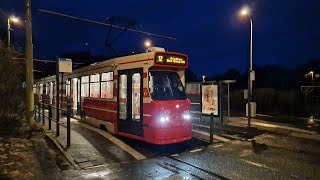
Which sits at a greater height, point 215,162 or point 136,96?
point 136,96

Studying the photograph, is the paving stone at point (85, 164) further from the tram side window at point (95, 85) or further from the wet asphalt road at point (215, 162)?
the tram side window at point (95, 85)

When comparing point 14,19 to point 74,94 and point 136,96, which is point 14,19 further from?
point 136,96

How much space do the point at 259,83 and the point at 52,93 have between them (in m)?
32.9

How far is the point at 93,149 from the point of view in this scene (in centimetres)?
994

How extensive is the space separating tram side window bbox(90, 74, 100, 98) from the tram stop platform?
2154 mm

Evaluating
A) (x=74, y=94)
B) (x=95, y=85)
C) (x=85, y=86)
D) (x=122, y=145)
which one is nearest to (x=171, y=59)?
(x=122, y=145)

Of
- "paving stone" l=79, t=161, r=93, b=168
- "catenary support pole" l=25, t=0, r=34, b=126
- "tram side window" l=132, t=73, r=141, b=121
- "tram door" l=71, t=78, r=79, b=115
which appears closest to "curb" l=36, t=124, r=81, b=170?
"paving stone" l=79, t=161, r=93, b=168

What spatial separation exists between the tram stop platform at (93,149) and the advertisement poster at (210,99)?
6.81 m

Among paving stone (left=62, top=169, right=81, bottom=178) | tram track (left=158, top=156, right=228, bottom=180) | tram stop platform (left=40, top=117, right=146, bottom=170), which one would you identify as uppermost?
tram stop platform (left=40, top=117, right=146, bottom=170)

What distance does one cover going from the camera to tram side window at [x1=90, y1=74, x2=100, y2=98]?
1419cm

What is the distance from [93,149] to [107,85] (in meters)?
3.75

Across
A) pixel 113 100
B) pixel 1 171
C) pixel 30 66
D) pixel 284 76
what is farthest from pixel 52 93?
pixel 284 76

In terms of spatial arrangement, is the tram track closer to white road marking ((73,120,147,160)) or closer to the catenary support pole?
white road marking ((73,120,147,160))

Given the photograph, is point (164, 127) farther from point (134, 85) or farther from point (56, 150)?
point (56, 150)
